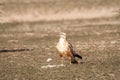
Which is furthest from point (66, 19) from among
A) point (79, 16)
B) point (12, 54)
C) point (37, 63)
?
point (37, 63)

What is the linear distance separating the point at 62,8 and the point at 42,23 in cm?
756

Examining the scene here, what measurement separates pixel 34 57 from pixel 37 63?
2654 millimetres

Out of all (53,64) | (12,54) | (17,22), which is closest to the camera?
(53,64)

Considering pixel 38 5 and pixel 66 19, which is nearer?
pixel 66 19

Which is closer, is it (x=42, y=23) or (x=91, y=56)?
(x=91, y=56)

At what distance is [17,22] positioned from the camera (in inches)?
2355

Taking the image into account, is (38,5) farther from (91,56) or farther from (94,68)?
(94,68)

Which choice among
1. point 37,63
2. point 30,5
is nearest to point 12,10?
point 30,5

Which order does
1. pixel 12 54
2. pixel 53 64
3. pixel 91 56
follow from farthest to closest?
pixel 12 54, pixel 91 56, pixel 53 64

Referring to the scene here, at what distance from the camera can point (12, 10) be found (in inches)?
2601

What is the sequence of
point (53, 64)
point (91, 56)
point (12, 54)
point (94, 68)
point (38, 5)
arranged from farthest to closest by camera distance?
point (38, 5) → point (12, 54) → point (91, 56) → point (53, 64) → point (94, 68)

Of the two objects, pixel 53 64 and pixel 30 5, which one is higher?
pixel 30 5

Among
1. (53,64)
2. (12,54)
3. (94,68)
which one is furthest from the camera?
(12,54)

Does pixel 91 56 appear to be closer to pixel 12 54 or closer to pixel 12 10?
pixel 12 54
